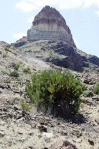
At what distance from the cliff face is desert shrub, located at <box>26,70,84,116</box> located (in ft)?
416

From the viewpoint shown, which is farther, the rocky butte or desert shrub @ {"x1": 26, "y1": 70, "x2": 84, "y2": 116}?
the rocky butte

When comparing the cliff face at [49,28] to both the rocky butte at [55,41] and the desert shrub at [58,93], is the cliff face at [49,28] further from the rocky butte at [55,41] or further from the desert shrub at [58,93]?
the desert shrub at [58,93]

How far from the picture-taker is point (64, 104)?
51.0 feet

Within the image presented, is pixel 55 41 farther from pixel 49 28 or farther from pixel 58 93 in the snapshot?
pixel 58 93

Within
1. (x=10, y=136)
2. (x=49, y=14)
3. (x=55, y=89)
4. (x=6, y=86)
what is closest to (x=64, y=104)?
(x=55, y=89)

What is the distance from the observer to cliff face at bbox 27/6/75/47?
5763 inches

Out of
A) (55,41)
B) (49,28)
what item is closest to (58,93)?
(55,41)

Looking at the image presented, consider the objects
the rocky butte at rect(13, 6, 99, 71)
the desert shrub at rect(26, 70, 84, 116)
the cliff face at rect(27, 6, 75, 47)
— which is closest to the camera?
the desert shrub at rect(26, 70, 84, 116)

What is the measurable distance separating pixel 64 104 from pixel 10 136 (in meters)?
5.63

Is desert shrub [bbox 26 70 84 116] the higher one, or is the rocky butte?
the rocky butte

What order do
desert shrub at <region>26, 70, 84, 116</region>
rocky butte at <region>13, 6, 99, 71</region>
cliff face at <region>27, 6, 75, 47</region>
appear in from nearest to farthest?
desert shrub at <region>26, 70, 84, 116</region>
rocky butte at <region>13, 6, 99, 71</region>
cliff face at <region>27, 6, 75, 47</region>

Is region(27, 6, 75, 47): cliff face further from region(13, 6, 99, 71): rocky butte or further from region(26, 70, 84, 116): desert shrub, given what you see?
region(26, 70, 84, 116): desert shrub

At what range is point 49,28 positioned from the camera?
158 meters

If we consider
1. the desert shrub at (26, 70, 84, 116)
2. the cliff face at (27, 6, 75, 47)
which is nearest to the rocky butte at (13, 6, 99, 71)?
the cliff face at (27, 6, 75, 47)
